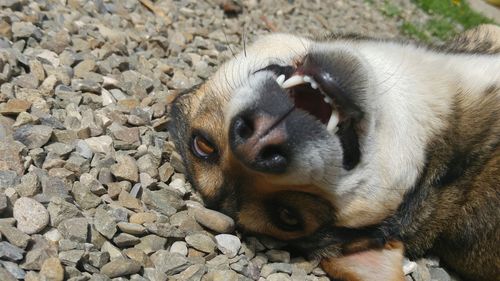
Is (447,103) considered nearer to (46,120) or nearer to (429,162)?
(429,162)

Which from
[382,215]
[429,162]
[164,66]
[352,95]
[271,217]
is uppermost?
[352,95]

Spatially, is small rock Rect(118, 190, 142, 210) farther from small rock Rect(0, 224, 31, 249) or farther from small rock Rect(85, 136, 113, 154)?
small rock Rect(0, 224, 31, 249)

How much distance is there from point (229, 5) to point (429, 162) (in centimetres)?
357

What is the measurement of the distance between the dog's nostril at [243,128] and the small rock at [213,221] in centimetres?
73

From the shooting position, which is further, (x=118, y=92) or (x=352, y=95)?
(x=118, y=92)

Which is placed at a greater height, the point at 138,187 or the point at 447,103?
the point at 447,103

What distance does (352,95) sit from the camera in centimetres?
369

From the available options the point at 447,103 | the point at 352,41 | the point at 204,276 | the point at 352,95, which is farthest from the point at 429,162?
the point at 204,276

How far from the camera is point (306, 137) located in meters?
3.45

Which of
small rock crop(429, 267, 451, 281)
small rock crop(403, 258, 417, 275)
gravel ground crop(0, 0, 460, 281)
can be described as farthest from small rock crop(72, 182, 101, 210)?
small rock crop(429, 267, 451, 281)

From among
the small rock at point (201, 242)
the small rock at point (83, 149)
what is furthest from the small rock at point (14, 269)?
the small rock at point (83, 149)

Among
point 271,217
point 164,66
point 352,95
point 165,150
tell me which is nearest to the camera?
point 352,95

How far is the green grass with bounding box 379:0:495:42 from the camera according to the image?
898cm

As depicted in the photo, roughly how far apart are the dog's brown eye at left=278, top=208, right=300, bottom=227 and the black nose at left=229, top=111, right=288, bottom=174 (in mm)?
545
